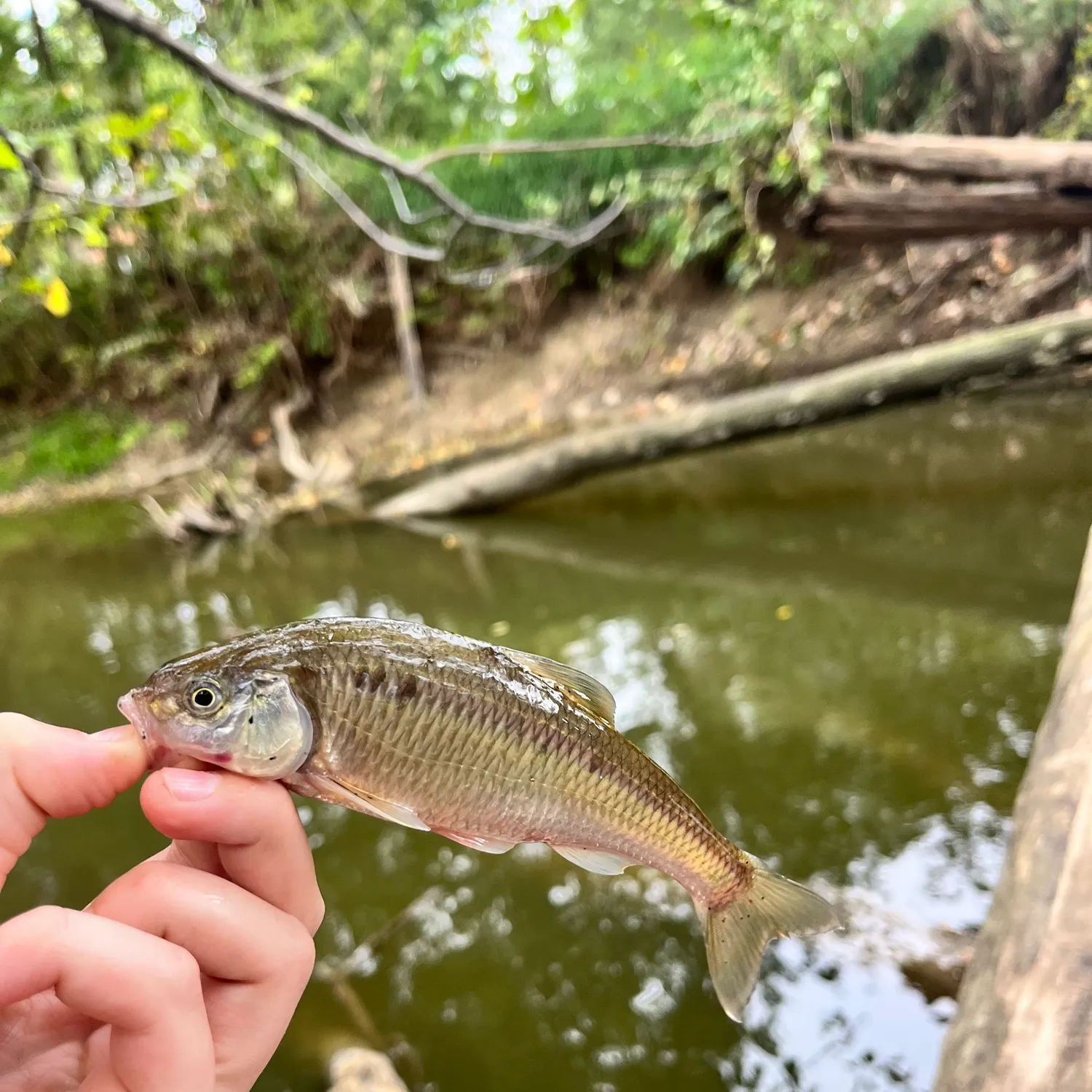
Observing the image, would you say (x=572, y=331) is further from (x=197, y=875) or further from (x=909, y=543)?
(x=197, y=875)

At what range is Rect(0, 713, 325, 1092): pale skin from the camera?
35.5 inches

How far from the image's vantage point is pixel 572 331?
994cm

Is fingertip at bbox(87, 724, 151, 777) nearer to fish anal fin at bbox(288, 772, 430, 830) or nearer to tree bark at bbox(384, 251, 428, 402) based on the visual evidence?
fish anal fin at bbox(288, 772, 430, 830)

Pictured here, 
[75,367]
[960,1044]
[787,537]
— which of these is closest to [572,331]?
[787,537]

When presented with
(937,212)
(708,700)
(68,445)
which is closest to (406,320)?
(68,445)

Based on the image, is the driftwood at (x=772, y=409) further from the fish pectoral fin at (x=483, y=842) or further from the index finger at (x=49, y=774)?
the index finger at (x=49, y=774)

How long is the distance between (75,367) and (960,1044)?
14.0 m

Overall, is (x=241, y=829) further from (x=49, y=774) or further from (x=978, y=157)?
(x=978, y=157)

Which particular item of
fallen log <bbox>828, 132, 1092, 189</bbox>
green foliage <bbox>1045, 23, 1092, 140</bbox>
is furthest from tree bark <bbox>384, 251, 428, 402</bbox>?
green foliage <bbox>1045, 23, 1092, 140</bbox>

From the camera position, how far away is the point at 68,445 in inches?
450

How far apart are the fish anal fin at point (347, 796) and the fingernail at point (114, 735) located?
0.23m

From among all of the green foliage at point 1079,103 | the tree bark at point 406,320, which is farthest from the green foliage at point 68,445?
the green foliage at point 1079,103

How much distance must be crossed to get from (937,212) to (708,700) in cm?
460

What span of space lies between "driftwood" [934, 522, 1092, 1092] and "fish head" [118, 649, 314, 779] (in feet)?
4.36
